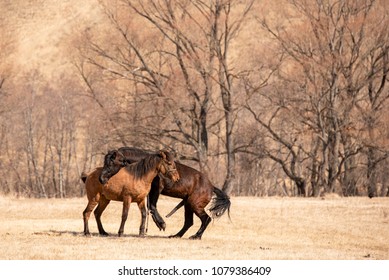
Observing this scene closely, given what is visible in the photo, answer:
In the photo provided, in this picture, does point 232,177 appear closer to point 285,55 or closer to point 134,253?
point 285,55

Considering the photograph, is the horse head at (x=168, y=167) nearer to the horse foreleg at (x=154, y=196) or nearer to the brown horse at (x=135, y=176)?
the brown horse at (x=135, y=176)

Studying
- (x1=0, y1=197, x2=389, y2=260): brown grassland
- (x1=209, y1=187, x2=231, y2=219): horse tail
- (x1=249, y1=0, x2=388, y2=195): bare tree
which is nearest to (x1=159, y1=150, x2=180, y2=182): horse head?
(x1=209, y1=187, x2=231, y2=219): horse tail

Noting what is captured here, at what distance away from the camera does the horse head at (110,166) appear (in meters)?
16.7

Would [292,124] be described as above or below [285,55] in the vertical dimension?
below

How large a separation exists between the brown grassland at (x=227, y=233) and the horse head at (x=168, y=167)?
4.73ft

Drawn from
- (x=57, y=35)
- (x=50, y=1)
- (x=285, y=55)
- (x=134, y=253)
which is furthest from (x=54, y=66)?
(x=134, y=253)

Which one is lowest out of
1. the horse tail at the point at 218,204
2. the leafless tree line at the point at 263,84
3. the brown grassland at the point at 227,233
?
the brown grassland at the point at 227,233

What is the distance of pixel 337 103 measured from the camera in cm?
3900

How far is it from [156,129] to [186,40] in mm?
4591

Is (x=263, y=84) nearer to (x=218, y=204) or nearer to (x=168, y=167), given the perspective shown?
(x=218, y=204)

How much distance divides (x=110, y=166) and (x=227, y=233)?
230 inches

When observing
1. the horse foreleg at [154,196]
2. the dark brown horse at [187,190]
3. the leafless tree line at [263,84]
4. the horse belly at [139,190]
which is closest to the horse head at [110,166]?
the dark brown horse at [187,190]

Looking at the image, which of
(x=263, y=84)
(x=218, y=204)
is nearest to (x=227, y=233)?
(x=218, y=204)

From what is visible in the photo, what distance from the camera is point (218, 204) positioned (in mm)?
17812
